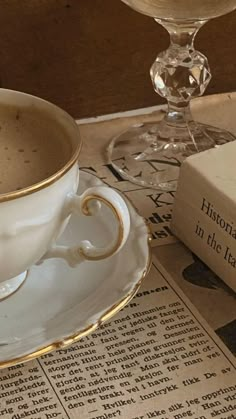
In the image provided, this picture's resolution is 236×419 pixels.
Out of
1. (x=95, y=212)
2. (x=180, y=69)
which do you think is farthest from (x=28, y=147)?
(x=180, y=69)

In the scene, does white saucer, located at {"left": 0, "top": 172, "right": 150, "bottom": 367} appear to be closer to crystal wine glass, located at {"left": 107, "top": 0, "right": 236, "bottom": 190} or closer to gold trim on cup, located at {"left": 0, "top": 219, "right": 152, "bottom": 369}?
gold trim on cup, located at {"left": 0, "top": 219, "right": 152, "bottom": 369}

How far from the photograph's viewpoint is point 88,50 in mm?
686

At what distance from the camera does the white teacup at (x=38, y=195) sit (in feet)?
1.43

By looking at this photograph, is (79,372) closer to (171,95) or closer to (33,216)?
(33,216)

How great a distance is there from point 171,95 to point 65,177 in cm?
22

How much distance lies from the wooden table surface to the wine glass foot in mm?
42

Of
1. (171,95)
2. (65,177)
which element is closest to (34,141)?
(65,177)

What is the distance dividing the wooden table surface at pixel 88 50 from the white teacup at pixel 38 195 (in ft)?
0.50

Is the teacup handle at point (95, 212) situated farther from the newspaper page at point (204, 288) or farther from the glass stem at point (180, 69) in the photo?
the glass stem at point (180, 69)

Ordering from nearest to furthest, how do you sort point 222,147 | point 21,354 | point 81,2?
1. point 21,354
2. point 222,147
3. point 81,2

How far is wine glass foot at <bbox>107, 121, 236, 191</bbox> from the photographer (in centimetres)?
63

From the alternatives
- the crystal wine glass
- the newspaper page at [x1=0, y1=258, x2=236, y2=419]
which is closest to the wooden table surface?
the crystal wine glass

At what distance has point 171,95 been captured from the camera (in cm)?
65

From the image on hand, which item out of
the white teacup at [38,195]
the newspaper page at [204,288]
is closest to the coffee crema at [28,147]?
the white teacup at [38,195]
